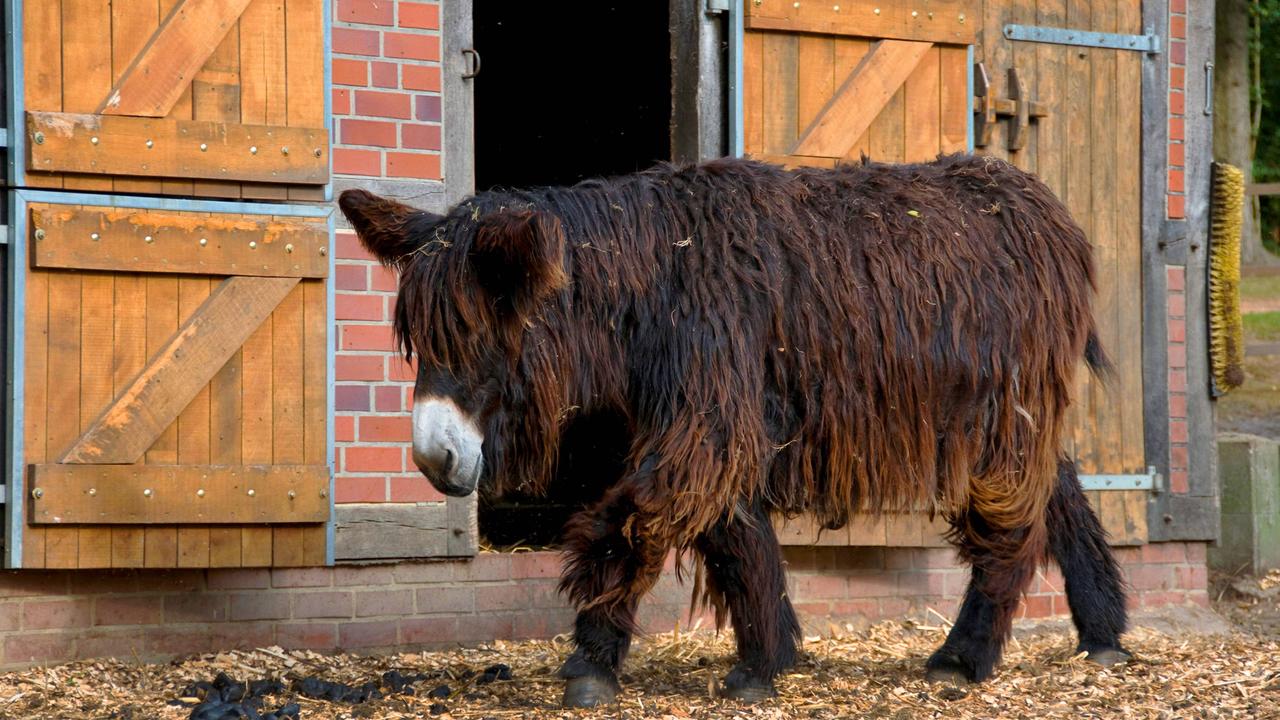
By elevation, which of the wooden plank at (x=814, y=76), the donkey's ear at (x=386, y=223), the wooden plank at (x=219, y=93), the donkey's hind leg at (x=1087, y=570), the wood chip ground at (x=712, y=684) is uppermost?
the wooden plank at (x=814, y=76)

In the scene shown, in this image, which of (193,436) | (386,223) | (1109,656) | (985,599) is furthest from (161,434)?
(1109,656)

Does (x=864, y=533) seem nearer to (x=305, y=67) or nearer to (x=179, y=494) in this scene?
(x=179, y=494)

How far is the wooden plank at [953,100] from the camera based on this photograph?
6.30 m

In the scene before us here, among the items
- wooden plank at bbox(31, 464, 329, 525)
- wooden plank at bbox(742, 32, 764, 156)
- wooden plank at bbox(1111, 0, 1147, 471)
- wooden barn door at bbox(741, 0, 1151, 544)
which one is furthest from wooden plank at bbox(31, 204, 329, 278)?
wooden plank at bbox(1111, 0, 1147, 471)

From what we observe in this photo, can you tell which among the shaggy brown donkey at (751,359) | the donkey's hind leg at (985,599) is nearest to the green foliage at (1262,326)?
the shaggy brown donkey at (751,359)

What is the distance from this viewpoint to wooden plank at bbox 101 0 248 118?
5.11m

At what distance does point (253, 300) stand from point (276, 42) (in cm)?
99

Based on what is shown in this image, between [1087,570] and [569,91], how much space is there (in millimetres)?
5598

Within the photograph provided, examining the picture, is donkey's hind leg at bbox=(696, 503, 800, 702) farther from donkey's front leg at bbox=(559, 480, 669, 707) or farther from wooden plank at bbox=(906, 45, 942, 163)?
wooden plank at bbox=(906, 45, 942, 163)

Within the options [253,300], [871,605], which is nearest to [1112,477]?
[871,605]

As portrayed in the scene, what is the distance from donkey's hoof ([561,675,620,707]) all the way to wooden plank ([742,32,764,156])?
2.60m

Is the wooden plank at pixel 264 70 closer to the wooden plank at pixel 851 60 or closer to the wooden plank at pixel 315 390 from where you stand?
the wooden plank at pixel 315 390

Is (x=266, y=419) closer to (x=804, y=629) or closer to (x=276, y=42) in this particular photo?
(x=276, y=42)

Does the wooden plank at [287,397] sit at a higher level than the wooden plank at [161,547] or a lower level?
higher
